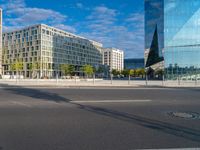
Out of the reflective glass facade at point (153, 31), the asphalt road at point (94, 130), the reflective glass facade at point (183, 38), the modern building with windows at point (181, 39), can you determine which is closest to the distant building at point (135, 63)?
the reflective glass facade at point (153, 31)

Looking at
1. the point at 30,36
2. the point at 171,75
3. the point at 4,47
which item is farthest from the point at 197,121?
the point at 4,47

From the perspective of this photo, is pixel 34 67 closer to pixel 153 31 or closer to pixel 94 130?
pixel 153 31

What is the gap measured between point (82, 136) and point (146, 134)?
5.46ft

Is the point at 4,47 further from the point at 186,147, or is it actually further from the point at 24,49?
the point at 186,147

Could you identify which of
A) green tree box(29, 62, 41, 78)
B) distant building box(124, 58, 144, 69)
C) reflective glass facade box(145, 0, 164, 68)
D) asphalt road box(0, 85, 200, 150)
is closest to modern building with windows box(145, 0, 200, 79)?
reflective glass facade box(145, 0, 164, 68)

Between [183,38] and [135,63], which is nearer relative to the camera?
[183,38]

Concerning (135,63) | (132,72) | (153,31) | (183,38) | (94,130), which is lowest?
(94,130)

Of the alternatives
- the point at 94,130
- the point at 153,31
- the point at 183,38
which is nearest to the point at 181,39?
the point at 183,38

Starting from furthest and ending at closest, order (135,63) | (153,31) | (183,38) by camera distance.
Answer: (135,63) < (153,31) < (183,38)

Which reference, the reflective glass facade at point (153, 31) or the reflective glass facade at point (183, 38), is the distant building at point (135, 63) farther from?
the reflective glass facade at point (183, 38)

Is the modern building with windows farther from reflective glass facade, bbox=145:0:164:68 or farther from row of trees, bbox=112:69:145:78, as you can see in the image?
row of trees, bbox=112:69:145:78

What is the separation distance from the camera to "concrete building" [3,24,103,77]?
124169 mm

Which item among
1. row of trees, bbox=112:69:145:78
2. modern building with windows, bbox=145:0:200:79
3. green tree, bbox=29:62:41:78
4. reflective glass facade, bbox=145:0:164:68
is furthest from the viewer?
green tree, bbox=29:62:41:78

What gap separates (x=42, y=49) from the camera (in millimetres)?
123312
